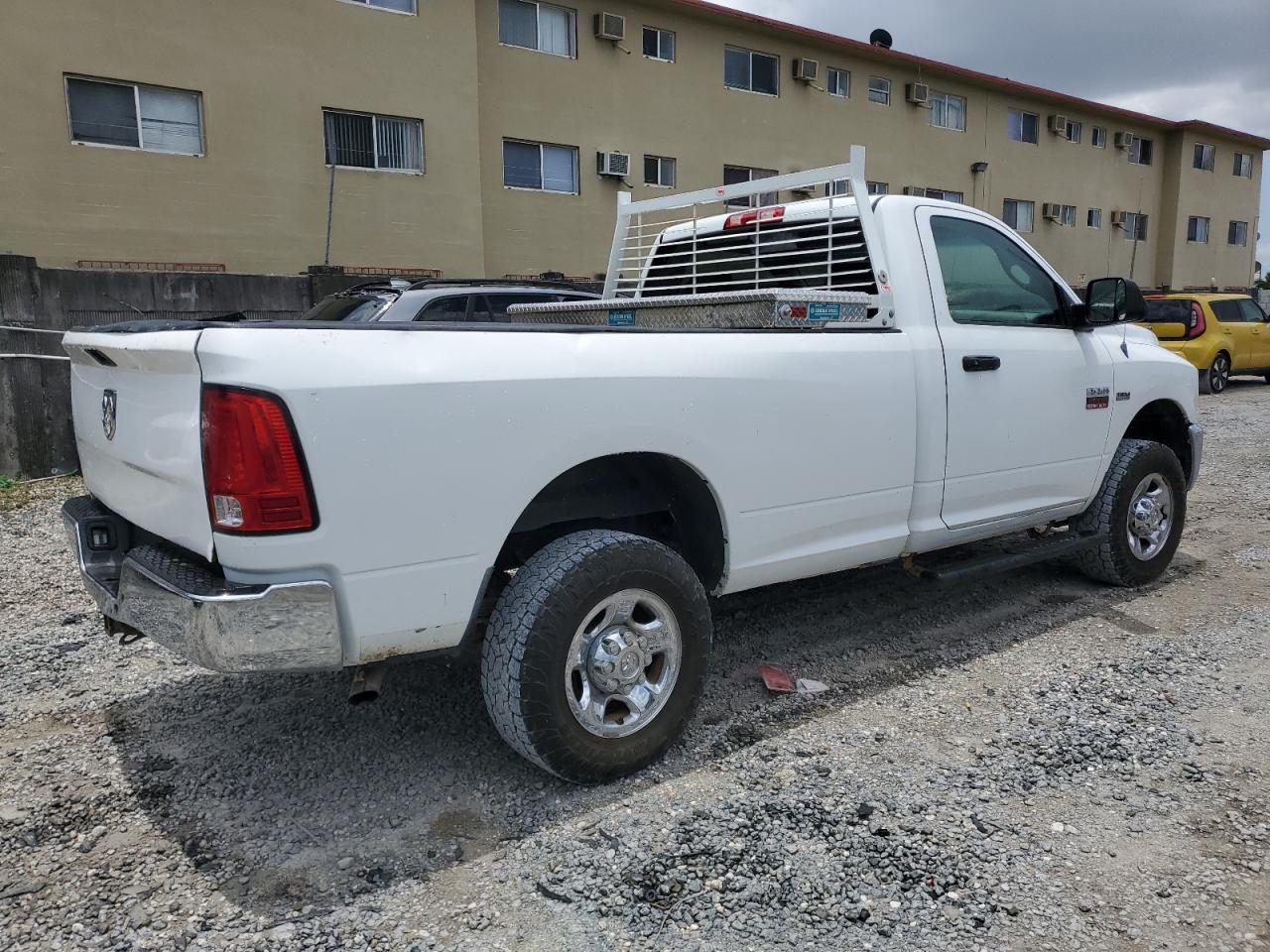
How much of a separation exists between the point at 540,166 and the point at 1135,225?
21400 mm

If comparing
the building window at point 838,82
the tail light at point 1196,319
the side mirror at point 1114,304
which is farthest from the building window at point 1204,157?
the side mirror at point 1114,304

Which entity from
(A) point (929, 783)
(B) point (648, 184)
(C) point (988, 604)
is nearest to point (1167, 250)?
(B) point (648, 184)

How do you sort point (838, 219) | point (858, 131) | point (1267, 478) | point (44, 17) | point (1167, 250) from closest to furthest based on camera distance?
1. point (838, 219)
2. point (1267, 478)
3. point (44, 17)
4. point (858, 131)
5. point (1167, 250)

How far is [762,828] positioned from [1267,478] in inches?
303

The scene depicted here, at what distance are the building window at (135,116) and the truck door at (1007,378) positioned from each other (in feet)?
41.3

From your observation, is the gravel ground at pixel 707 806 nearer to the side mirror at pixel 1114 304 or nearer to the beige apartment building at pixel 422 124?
the side mirror at pixel 1114 304

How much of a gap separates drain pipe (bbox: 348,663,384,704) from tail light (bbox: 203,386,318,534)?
585 millimetres

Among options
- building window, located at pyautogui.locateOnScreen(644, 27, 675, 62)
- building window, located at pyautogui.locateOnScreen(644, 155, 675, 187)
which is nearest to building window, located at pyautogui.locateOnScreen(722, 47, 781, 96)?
building window, located at pyautogui.locateOnScreen(644, 27, 675, 62)

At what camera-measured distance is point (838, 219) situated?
4.33m

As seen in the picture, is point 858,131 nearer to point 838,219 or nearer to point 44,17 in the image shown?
point 44,17

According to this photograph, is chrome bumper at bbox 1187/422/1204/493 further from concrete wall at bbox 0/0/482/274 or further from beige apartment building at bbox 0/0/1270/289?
concrete wall at bbox 0/0/482/274

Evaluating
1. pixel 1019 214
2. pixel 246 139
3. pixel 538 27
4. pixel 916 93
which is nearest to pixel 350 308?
pixel 246 139

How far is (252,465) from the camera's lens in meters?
2.46

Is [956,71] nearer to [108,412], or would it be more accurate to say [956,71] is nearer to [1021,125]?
[1021,125]
